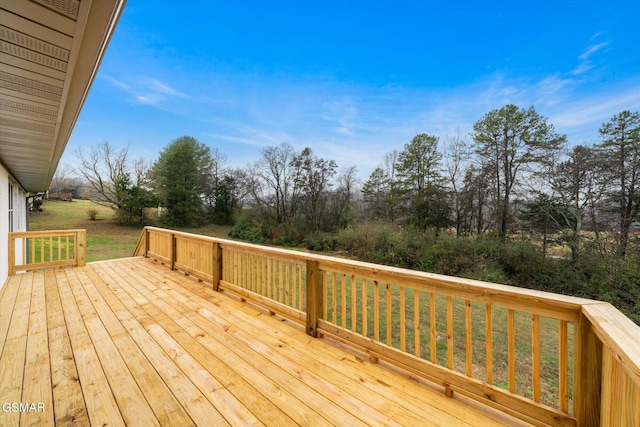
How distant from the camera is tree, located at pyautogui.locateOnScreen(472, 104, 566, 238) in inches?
399

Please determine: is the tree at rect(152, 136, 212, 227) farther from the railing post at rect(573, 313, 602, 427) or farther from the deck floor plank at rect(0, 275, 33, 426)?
the railing post at rect(573, 313, 602, 427)

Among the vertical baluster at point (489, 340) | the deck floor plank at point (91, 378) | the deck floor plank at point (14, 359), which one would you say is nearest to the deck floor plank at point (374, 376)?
the vertical baluster at point (489, 340)

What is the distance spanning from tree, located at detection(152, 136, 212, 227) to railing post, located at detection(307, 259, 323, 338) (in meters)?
19.5

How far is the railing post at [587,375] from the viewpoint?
126cm

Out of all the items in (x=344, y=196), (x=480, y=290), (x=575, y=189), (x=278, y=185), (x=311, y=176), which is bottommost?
(x=480, y=290)

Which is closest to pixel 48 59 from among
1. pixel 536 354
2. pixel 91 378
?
pixel 91 378

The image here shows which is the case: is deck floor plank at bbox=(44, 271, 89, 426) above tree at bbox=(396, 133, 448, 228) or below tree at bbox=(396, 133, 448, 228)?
below

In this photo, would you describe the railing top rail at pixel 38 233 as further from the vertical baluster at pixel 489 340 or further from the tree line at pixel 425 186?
the tree line at pixel 425 186

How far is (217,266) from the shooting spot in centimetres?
416

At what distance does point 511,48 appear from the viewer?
31.4ft

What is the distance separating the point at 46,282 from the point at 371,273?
586cm

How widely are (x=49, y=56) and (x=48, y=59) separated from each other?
0.14 feet

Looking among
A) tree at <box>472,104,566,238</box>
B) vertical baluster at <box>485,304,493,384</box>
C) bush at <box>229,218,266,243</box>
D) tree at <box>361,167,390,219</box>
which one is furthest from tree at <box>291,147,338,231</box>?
vertical baluster at <box>485,304,493,384</box>

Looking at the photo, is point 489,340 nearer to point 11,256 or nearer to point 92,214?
point 11,256
